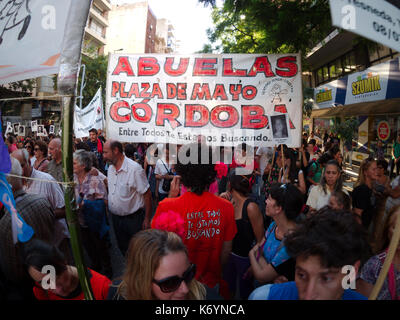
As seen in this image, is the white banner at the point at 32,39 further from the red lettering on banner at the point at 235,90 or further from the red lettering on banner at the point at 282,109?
the red lettering on banner at the point at 282,109

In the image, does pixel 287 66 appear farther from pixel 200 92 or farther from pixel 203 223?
pixel 203 223

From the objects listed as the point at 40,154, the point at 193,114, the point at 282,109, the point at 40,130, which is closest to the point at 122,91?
the point at 193,114

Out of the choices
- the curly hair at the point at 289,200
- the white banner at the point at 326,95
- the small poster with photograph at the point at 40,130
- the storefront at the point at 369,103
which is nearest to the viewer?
the curly hair at the point at 289,200

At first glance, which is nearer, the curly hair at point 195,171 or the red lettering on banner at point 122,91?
the curly hair at point 195,171

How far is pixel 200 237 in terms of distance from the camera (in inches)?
87.1

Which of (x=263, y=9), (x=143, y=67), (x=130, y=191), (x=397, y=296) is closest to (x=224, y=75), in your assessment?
(x=143, y=67)

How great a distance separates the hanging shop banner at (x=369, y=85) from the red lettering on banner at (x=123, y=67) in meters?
8.62

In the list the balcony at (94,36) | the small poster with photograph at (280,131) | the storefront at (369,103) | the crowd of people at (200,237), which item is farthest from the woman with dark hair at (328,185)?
the balcony at (94,36)

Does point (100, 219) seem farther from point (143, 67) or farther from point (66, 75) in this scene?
point (66, 75)

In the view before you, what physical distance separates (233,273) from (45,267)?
179cm

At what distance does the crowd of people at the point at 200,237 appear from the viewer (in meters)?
1.38

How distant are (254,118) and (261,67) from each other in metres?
0.71

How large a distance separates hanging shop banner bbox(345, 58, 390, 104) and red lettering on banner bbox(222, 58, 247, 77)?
746cm

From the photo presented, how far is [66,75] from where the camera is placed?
1259 mm
